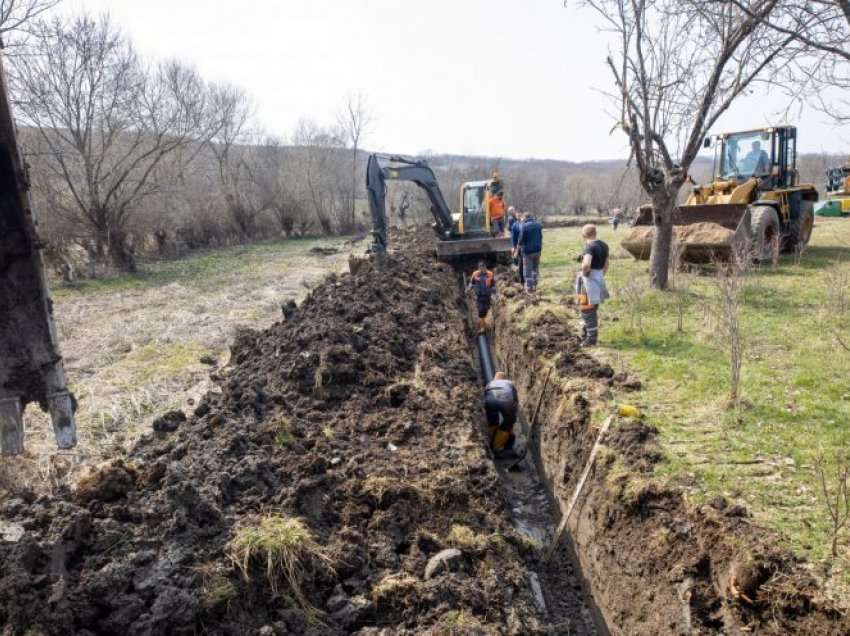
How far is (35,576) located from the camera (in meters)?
2.85

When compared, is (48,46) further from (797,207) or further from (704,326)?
(797,207)

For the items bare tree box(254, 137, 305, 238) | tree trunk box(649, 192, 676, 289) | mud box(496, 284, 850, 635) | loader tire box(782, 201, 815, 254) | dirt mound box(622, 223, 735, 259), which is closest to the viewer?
mud box(496, 284, 850, 635)

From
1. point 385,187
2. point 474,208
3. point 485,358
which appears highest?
point 385,187

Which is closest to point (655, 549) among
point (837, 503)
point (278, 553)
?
point (837, 503)

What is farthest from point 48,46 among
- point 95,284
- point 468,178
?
point 468,178

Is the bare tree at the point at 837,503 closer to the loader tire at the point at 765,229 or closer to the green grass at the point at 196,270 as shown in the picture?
the loader tire at the point at 765,229

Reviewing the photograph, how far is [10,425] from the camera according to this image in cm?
290

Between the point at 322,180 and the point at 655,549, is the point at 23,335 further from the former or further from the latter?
the point at 322,180

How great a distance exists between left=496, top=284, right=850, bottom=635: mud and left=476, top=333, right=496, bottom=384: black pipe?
355 cm

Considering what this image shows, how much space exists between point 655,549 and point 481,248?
12.1 meters

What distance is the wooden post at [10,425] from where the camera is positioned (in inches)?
113

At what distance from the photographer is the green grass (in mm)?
17734

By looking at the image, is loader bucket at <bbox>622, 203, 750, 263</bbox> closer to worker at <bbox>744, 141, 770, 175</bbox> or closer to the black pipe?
worker at <bbox>744, 141, 770, 175</bbox>

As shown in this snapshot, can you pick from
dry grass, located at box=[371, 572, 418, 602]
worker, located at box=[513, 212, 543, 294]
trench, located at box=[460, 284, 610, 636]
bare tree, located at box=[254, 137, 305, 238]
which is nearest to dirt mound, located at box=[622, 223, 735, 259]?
worker, located at box=[513, 212, 543, 294]
